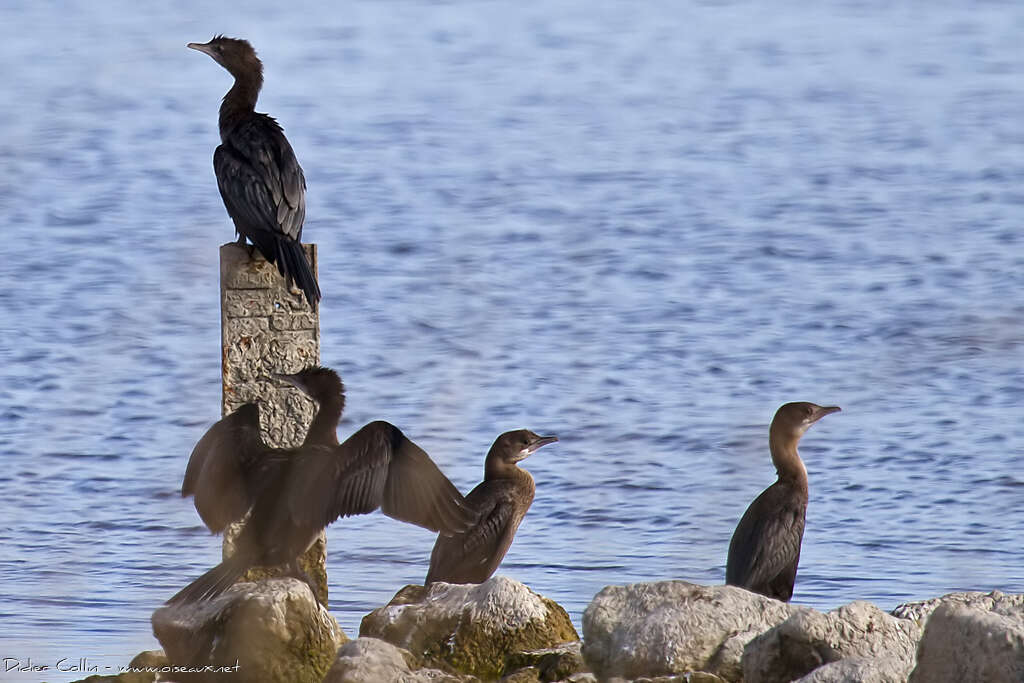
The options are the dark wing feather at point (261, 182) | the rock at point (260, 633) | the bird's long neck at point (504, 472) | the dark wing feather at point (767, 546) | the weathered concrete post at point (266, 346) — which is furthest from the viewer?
the bird's long neck at point (504, 472)

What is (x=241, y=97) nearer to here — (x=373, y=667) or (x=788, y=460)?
(x=788, y=460)

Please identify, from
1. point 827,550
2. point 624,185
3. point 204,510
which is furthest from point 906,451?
point 624,185

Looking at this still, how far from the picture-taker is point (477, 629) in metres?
4.85

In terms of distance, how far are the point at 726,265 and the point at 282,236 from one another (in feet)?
24.0

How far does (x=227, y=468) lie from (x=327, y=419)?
0.38m

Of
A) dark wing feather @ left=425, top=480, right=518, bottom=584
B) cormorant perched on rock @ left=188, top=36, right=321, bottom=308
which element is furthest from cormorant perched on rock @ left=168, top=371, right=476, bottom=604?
dark wing feather @ left=425, top=480, right=518, bottom=584

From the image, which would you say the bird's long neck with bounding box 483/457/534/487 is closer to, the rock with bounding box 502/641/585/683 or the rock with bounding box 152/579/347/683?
the rock with bounding box 502/641/585/683

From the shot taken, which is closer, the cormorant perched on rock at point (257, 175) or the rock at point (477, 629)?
the rock at point (477, 629)

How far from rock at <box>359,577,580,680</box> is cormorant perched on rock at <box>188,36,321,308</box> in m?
1.10

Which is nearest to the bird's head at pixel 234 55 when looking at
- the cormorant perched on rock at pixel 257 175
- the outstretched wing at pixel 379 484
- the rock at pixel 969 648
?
the cormorant perched on rock at pixel 257 175

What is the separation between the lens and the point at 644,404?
8.16 metres

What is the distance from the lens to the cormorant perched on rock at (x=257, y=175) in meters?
5.23

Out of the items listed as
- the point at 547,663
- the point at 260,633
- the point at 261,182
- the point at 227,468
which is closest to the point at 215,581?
the point at 260,633

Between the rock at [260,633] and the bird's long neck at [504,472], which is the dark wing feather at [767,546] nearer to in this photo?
the bird's long neck at [504,472]
